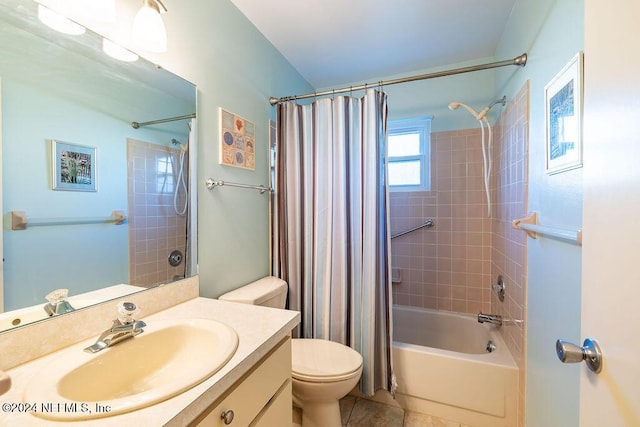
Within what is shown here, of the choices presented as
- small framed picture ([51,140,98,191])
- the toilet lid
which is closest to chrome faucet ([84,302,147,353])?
small framed picture ([51,140,98,191])

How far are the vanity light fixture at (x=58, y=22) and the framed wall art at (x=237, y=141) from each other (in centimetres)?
63

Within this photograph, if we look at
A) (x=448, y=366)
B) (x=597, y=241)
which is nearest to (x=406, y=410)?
(x=448, y=366)

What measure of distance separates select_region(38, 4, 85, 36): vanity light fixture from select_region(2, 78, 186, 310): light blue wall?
0.22m

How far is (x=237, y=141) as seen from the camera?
5.01ft

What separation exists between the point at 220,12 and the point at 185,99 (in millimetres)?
618

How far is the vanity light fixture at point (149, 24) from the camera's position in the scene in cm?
95

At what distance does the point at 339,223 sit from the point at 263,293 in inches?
24.0

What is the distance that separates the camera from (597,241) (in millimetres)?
507

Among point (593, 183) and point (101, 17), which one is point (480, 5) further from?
point (101, 17)

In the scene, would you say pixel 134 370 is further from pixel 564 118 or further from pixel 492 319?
pixel 492 319

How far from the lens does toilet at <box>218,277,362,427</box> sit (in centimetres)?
127

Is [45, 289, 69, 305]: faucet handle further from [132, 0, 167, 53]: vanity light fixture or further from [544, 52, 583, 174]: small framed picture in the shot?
[544, 52, 583, 174]: small framed picture

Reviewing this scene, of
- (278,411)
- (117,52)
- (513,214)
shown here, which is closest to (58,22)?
(117,52)

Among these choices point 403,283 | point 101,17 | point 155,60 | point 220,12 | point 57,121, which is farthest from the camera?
point 403,283
